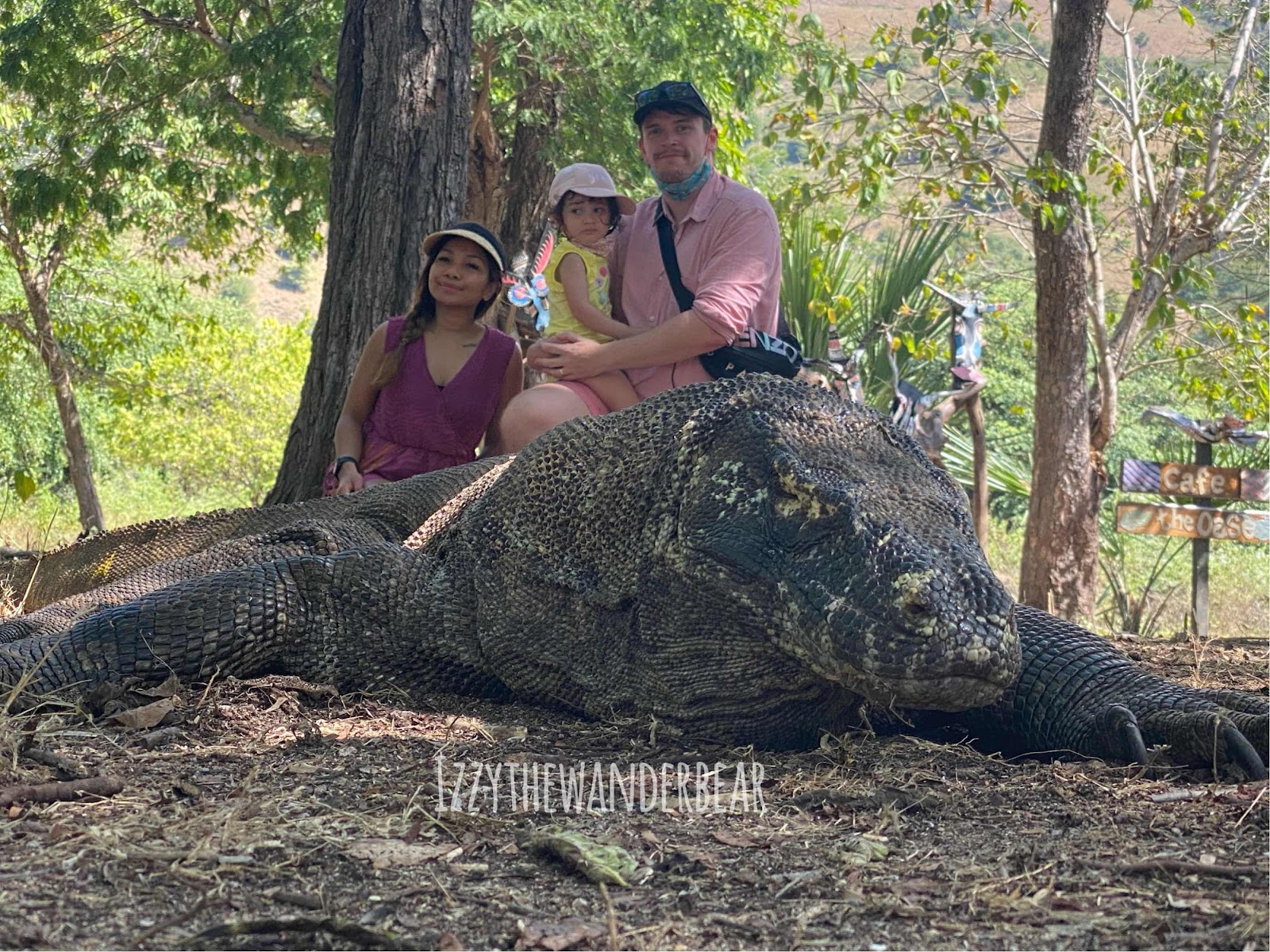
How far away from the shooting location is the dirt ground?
1.74 metres

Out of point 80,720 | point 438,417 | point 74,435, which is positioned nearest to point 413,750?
point 80,720

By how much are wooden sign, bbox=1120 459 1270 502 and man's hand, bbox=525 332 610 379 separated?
4689 mm

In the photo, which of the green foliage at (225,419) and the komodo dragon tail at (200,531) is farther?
the green foliage at (225,419)

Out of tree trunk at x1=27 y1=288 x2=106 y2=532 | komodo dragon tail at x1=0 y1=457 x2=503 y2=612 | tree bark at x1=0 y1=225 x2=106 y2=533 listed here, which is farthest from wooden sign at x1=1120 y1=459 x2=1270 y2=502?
tree trunk at x1=27 y1=288 x2=106 y2=532

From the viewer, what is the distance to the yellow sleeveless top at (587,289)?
4.02m

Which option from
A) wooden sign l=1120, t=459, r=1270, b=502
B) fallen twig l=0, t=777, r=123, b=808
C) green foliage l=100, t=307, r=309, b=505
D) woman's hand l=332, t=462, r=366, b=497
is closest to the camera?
fallen twig l=0, t=777, r=123, b=808

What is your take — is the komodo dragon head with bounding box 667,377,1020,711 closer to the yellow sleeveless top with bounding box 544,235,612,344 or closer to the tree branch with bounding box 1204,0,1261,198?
the yellow sleeveless top with bounding box 544,235,612,344

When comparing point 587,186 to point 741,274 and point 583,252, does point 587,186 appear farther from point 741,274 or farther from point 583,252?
point 741,274

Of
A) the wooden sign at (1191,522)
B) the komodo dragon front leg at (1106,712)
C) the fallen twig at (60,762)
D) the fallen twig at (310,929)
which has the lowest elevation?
the fallen twig at (60,762)

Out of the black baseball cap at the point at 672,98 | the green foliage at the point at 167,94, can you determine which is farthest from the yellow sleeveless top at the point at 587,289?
the green foliage at the point at 167,94

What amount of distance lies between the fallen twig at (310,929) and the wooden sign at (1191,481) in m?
6.56

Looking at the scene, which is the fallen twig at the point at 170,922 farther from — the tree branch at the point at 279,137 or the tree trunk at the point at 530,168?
the tree branch at the point at 279,137

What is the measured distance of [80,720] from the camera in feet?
9.43

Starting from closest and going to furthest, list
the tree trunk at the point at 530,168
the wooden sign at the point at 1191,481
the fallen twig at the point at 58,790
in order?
the fallen twig at the point at 58,790, the wooden sign at the point at 1191,481, the tree trunk at the point at 530,168
